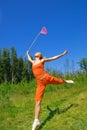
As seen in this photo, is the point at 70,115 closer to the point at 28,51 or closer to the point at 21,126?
the point at 21,126

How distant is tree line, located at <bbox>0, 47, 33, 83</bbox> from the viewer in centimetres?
7981

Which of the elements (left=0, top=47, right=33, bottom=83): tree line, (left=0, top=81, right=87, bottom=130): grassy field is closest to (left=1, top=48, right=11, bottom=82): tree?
(left=0, top=47, right=33, bottom=83): tree line

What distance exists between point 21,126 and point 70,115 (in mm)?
1572

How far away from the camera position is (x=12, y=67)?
8275 cm

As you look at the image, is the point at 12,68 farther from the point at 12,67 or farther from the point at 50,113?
the point at 50,113

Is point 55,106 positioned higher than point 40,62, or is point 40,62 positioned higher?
point 40,62

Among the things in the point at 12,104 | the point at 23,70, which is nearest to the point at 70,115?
the point at 12,104

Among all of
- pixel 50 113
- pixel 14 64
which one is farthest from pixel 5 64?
pixel 50 113

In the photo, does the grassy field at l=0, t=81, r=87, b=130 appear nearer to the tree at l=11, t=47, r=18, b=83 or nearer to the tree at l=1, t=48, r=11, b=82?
the tree at l=1, t=48, r=11, b=82

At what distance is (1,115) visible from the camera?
40.5 ft

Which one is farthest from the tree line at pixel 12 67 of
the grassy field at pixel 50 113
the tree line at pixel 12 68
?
the grassy field at pixel 50 113

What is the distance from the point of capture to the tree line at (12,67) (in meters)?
79.8

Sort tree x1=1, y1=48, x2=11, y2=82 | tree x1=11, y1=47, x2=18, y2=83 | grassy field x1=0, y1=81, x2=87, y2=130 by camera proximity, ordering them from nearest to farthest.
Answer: grassy field x1=0, y1=81, x2=87, y2=130 → tree x1=1, y1=48, x2=11, y2=82 → tree x1=11, y1=47, x2=18, y2=83

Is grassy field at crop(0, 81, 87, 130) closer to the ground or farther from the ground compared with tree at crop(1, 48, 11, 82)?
closer to the ground
